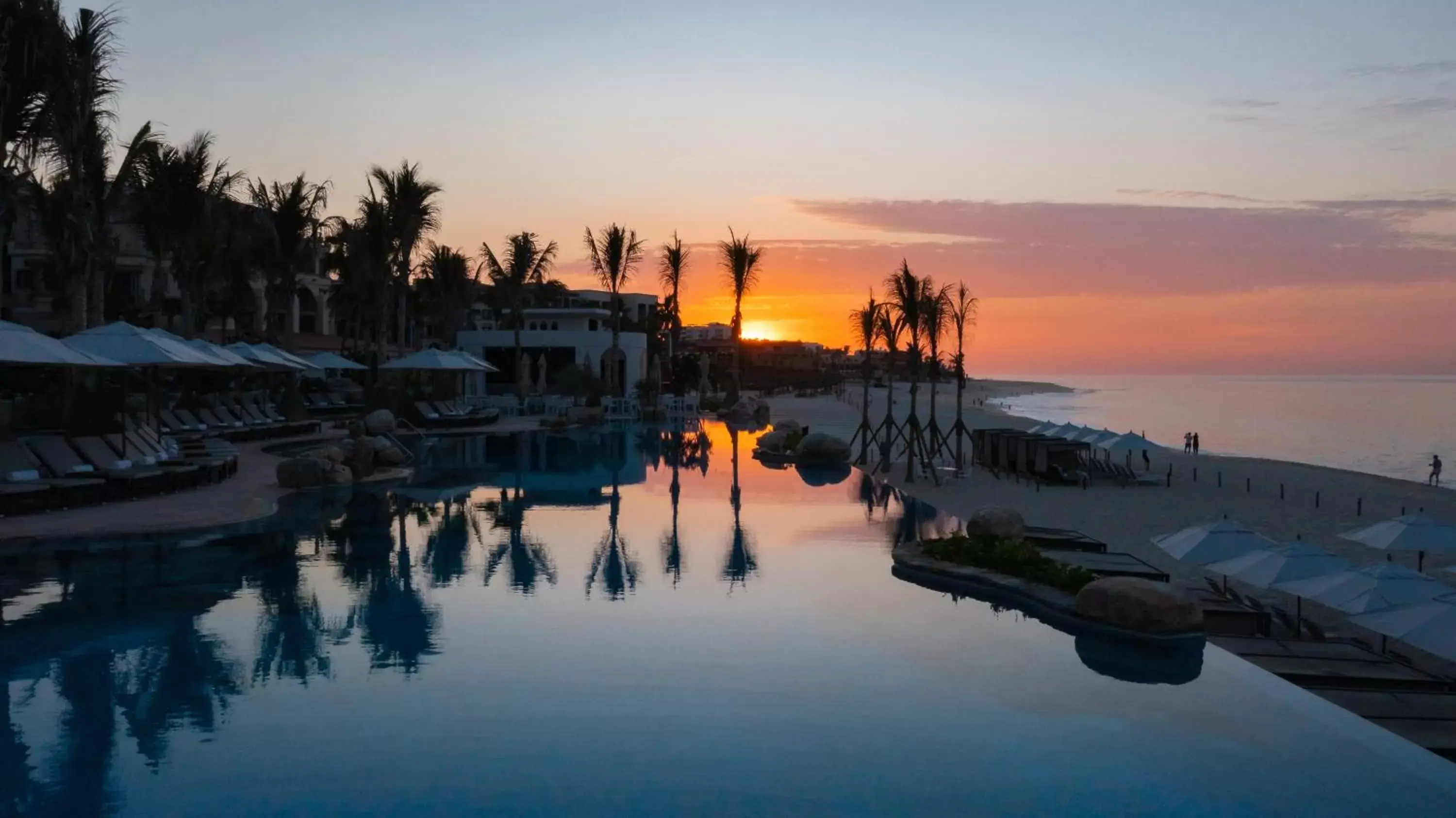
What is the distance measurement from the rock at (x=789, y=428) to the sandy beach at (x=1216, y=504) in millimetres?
6207

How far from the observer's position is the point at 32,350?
14883 millimetres

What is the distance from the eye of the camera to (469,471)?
24828mm

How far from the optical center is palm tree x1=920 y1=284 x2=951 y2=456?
2512cm

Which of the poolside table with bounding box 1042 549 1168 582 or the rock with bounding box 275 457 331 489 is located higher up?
the rock with bounding box 275 457 331 489

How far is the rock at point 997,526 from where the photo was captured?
575 inches

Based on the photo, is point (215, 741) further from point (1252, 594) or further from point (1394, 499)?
point (1394, 499)

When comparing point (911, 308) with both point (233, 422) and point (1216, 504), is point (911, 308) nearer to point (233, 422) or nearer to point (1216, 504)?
point (1216, 504)

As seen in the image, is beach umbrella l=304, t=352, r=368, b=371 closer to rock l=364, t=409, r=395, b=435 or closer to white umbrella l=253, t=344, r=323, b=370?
white umbrella l=253, t=344, r=323, b=370

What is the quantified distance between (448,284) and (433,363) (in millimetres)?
17015

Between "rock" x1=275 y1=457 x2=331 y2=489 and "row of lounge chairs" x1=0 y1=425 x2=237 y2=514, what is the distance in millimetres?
1139

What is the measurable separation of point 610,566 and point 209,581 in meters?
4.65

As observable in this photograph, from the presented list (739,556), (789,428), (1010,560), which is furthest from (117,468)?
(789,428)

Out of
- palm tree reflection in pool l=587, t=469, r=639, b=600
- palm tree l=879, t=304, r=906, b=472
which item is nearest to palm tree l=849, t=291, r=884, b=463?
palm tree l=879, t=304, r=906, b=472

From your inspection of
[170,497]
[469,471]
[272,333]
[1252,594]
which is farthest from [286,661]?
[272,333]
